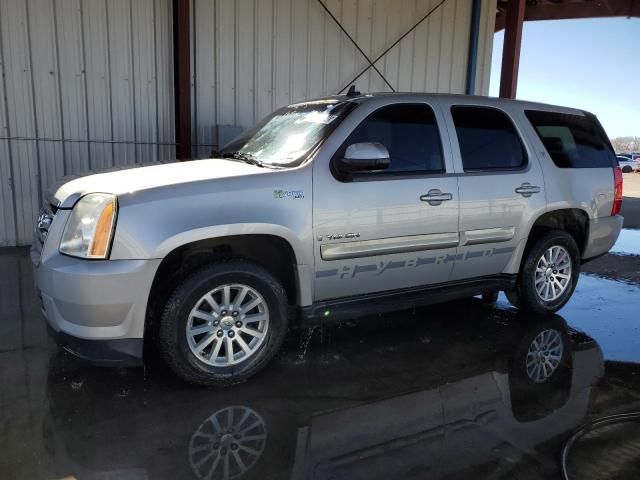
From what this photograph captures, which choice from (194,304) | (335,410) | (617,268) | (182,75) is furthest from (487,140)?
(182,75)

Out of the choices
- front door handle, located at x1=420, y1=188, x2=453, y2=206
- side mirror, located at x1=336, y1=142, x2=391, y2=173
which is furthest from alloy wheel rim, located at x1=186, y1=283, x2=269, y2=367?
front door handle, located at x1=420, y1=188, x2=453, y2=206

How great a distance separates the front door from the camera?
3652 mm

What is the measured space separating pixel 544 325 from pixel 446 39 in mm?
6978

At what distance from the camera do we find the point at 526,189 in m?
4.59

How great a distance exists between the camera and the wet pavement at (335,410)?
8.96ft

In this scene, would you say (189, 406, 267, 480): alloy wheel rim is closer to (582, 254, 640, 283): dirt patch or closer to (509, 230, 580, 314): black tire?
(509, 230, 580, 314): black tire

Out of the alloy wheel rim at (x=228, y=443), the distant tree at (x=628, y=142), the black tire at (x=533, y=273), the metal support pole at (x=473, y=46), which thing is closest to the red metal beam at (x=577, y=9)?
the metal support pole at (x=473, y=46)

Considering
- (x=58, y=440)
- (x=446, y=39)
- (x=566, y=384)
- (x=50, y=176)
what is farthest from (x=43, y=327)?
(x=446, y=39)

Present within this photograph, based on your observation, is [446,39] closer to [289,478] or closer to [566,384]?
[566,384]

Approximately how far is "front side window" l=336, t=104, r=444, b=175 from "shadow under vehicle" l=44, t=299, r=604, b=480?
147cm

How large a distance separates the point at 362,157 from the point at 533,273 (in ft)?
7.54

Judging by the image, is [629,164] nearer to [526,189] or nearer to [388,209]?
[526,189]

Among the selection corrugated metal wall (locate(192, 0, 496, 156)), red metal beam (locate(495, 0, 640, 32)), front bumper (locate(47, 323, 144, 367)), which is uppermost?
red metal beam (locate(495, 0, 640, 32))

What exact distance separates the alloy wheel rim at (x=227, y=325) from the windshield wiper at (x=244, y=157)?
3.08 ft
